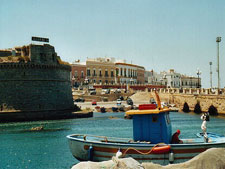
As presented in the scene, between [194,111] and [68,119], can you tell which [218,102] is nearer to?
[194,111]

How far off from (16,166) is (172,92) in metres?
49.0

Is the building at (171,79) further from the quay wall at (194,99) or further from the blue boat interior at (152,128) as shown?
the blue boat interior at (152,128)

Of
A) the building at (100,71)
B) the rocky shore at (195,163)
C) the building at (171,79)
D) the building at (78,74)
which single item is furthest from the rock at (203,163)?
the building at (171,79)

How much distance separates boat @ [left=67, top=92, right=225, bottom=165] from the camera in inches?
522

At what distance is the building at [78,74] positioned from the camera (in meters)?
81.2

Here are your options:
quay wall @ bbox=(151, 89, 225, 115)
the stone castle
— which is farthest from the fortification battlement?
quay wall @ bbox=(151, 89, 225, 115)

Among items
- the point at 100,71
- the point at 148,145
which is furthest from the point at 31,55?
the point at 100,71

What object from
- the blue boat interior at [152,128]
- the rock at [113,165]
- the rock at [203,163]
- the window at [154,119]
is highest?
the window at [154,119]

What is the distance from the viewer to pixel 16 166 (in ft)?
54.1

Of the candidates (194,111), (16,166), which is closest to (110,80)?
(194,111)

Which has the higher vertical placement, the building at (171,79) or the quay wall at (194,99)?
the building at (171,79)

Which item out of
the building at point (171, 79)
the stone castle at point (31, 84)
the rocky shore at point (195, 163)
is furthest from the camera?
the building at point (171, 79)

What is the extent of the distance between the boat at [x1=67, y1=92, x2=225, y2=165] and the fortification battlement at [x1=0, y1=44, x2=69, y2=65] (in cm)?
2865

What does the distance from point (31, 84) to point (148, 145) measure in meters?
31.0
